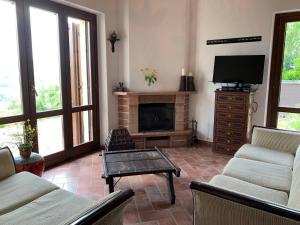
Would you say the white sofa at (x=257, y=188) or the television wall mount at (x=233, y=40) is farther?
the television wall mount at (x=233, y=40)

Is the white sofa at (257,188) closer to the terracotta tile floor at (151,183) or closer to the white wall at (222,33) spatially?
the terracotta tile floor at (151,183)

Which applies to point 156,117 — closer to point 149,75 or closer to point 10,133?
point 149,75

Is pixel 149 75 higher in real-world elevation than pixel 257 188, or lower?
higher

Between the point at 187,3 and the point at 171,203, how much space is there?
144 inches

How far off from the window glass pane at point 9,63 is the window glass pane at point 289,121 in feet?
13.2

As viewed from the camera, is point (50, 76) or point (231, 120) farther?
point (231, 120)

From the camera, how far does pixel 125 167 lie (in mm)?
2539

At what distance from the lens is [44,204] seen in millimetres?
1645

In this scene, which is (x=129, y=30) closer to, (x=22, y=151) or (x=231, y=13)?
(x=231, y=13)

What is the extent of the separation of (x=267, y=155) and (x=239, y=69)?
178cm

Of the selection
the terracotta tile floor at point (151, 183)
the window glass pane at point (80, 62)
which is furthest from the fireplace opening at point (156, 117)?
the window glass pane at point (80, 62)

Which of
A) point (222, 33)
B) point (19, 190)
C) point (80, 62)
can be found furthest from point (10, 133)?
point (222, 33)

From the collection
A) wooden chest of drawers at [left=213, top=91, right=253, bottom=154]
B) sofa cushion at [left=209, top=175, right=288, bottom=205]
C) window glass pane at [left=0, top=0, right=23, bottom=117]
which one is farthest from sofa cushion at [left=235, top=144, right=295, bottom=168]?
window glass pane at [left=0, top=0, right=23, bottom=117]

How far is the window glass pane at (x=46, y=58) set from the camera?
323cm
